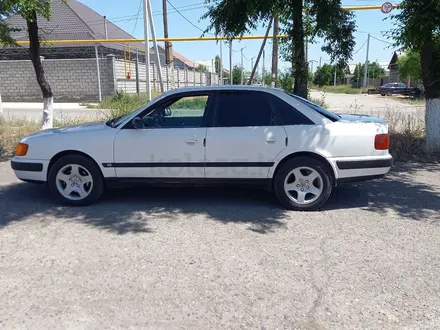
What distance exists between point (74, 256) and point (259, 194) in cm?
285

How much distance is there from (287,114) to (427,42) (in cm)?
427

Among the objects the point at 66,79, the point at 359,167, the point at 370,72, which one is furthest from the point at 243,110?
the point at 370,72

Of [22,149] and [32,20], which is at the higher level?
[32,20]

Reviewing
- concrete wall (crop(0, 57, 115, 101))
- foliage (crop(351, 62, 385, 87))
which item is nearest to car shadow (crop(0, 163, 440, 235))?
concrete wall (crop(0, 57, 115, 101))

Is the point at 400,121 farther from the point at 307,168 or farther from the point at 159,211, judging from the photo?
the point at 159,211

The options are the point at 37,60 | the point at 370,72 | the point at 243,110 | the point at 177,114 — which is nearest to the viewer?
the point at 243,110

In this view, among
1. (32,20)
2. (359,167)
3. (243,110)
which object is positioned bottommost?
(359,167)

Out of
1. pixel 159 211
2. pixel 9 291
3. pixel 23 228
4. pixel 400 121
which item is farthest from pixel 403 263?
pixel 400 121

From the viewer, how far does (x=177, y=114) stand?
539cm

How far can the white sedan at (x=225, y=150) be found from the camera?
4.77 meters

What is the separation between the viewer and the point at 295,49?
7617 millimetres

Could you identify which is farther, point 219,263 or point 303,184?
point 303,184

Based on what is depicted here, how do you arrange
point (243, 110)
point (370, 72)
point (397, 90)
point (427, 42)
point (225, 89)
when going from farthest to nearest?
point (370, 72)
point (397, 90)
point (427, 42)
point (225, 89)
point (243, 110)

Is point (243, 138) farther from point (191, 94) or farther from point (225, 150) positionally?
point (191, 94)
